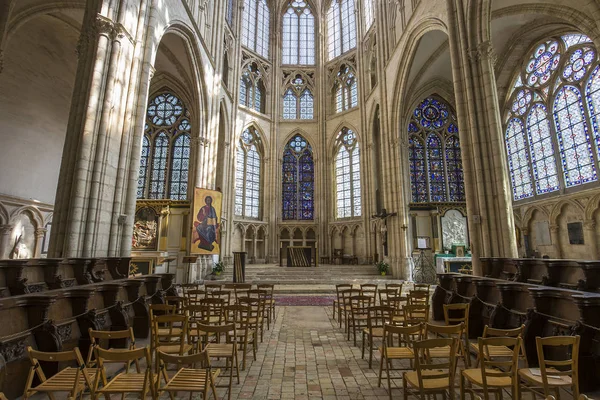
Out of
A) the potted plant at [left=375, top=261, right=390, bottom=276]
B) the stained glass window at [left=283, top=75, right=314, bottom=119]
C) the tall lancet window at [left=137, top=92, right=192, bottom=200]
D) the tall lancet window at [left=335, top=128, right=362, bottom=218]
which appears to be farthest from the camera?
the stained glass window at [left=283, top=75, right=314, bottom=119]

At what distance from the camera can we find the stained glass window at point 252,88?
23625 millimetres

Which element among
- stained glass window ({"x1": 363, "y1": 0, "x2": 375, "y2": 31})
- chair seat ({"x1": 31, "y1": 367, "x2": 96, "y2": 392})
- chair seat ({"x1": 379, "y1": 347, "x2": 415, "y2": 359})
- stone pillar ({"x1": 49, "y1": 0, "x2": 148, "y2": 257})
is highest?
stained glass window ({"x1": 363, "y1": 0, "x2": 375, "y2": 31})

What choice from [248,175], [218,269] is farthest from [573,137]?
[248,175]

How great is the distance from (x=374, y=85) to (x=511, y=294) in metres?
18.9

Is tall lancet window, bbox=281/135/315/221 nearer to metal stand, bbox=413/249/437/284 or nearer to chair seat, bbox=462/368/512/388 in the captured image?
metal stand, bbox=413/249/437/284

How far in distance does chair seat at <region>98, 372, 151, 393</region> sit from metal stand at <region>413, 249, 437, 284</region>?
14.5 m

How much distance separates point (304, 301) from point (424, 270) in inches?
312

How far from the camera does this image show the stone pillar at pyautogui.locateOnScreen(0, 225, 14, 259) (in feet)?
44.9

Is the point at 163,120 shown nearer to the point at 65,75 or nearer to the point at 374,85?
the point at 65,75

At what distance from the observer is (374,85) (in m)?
21.2

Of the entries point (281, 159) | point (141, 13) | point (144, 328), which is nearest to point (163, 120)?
point (281, 159)

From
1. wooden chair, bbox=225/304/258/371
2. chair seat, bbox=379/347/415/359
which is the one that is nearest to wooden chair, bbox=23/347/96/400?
wooden chair, bbox=225/304/258/371

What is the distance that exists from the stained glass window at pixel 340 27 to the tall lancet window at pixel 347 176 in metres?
6.76

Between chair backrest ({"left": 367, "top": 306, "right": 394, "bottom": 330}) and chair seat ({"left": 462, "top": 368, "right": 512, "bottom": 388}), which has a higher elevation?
chair backrest ({"left": 367, "top": 306, "right": 394, "bottom": 330})
